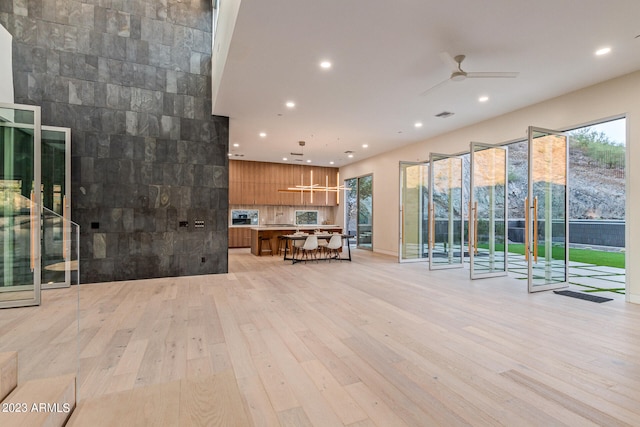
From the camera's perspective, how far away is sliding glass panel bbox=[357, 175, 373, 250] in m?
10.9

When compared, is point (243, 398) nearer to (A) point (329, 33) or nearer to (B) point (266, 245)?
(A) point (329, 33)

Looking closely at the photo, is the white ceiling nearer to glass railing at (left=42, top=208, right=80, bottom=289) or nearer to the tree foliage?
glass railing at (left=42, top=208, right=80, bottom=289)

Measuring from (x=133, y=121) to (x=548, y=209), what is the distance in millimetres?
7720

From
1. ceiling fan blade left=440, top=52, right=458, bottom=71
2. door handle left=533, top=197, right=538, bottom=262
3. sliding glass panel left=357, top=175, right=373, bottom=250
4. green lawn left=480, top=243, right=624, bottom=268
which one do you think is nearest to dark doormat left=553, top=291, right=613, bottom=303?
door handle left=533, top=197, right=538, bottom=262

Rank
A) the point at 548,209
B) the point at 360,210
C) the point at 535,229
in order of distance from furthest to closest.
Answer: the point at 360,210
the point at 548,209
the point at 535,229

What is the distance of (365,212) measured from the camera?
11.3 m

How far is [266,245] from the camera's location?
9.89 metres

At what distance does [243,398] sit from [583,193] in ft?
38.9

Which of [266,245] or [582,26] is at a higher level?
[582,26]

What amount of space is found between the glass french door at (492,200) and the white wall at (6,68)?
8095 millimetres

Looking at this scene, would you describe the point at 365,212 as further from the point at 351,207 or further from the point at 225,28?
the point at 225,28

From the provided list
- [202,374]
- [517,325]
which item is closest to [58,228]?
[202,374]

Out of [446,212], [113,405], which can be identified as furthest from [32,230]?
[446,212]

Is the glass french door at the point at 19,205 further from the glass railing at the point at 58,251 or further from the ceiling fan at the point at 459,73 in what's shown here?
the ceiling fan at the point at 459,73
